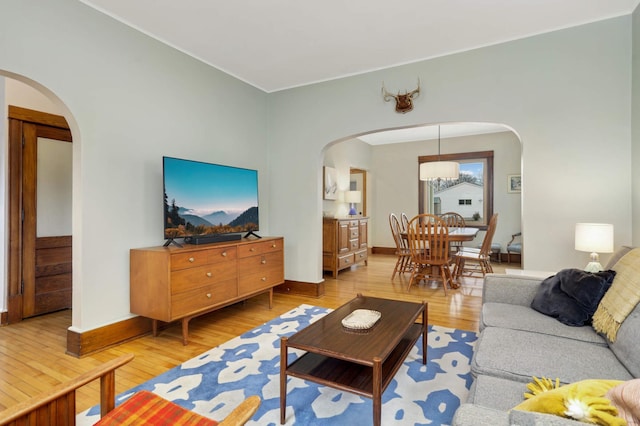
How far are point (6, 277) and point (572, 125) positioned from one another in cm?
549

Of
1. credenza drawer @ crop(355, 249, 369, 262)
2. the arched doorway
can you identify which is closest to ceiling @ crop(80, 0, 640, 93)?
the arched doorway

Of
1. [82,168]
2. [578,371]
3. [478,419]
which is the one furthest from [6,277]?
[578,371]

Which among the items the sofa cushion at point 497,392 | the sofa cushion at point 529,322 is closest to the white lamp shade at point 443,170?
the sofa cushion at point 529,322

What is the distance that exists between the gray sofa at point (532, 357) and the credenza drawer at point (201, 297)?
7.13 feet

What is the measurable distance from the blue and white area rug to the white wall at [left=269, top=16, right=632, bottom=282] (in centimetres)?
149

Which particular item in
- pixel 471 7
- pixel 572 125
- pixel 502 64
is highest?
pixel 471 7

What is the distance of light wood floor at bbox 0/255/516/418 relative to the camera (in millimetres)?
2186

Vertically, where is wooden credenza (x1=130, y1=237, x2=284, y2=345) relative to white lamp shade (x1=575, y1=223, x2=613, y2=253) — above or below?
below

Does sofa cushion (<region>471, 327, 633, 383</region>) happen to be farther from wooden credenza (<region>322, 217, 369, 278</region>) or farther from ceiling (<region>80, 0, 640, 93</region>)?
wooden credenza (<region>322, 217, 369, 278</region>)

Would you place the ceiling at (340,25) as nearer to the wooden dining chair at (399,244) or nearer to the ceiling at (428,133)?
the wooden dining chair at (399,244)

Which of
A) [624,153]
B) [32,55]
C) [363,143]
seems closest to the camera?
[32,55]

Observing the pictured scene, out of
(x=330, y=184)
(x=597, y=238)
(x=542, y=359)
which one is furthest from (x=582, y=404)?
(x=330, y=184)

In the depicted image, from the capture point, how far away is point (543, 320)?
201cm

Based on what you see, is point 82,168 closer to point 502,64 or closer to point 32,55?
point 32,55
